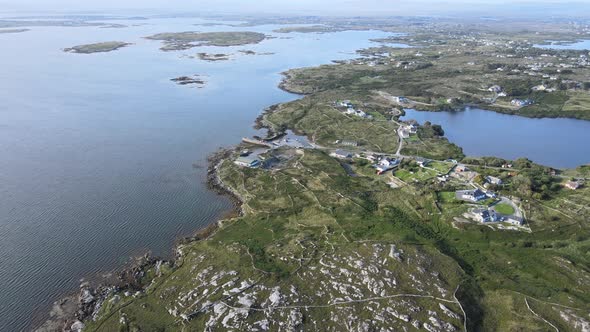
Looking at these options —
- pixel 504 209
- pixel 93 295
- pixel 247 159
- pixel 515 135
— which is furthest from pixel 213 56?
pixel 93 295

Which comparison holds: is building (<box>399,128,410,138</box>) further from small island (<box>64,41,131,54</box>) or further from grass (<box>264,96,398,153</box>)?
small island (<box>64,41,131,54</box>)

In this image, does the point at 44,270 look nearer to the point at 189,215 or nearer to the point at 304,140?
the point at 189,215

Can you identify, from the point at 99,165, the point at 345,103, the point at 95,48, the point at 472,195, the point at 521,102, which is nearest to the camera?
the point at 472,195

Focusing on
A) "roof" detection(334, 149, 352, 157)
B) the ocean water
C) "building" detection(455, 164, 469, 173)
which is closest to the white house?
"building" detection(455, 164, 469, 173)

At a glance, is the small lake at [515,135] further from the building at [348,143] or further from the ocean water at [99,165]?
the ocean water at [99,165]

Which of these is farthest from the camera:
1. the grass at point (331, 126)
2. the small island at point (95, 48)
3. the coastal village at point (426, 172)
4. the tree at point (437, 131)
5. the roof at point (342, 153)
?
the small island at point (95, 48)

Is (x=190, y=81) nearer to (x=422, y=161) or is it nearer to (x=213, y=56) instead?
(x=213, y=56)

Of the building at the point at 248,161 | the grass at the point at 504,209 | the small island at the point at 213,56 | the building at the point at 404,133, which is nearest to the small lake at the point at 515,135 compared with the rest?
the building at the point at 404,133

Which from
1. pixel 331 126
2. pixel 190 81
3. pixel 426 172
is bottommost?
pixel 190 81
